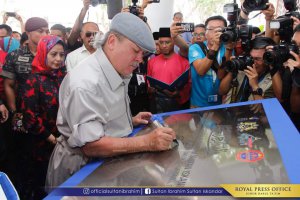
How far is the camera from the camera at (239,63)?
6.53 feet

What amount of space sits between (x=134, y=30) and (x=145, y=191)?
627 millimetres

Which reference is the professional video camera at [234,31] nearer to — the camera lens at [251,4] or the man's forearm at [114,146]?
the camera lens at [251,4]

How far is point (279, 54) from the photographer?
5.98 ft

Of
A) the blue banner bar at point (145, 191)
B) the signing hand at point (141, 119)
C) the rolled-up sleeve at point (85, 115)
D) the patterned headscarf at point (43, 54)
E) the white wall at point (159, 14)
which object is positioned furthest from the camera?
the white wall at point (159, 14)

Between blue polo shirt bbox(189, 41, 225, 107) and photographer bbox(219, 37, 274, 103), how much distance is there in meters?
0.07

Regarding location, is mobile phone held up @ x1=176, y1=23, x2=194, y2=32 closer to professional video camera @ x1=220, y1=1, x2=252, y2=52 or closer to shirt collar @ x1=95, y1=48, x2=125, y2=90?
professional video camera @ x1=220, y1=1, x2=252, y2=52

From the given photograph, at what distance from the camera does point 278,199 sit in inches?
28.0

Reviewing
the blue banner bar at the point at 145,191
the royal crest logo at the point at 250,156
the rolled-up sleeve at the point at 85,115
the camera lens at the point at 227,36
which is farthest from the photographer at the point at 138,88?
the blue banner bar at the point at 145,191

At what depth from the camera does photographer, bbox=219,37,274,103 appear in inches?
79.7

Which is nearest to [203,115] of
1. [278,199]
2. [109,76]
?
[109,76]

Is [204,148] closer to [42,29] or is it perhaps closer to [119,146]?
[119,146]

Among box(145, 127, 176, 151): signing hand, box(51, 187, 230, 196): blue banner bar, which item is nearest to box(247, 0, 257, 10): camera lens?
box(145, 127, 176, 151): signing hand

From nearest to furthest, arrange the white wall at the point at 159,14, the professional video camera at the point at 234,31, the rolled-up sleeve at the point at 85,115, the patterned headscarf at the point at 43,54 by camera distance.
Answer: the rolled-up sleeve at the point at 85,115 → the patterned headscarf at the point at 43,54 → the professional video camera at the point at 234,31 → the white wall at the point at 159,14

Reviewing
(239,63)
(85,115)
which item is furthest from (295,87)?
(85,115)
